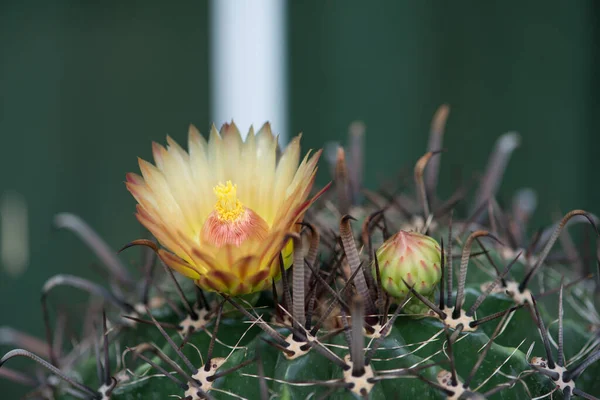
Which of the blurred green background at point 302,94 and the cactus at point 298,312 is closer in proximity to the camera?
the cactus at point 298,312

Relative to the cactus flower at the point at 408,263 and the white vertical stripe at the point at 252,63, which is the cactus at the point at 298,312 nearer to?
the cactus flower at the point at 408,263

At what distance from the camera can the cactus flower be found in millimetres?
527

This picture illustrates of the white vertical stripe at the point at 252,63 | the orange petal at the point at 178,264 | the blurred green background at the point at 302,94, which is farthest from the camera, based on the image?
the white vertical stripe at the point at 252,63

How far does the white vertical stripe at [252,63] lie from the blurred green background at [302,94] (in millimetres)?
70

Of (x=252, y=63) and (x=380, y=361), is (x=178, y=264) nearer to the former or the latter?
(x=380, y=361)

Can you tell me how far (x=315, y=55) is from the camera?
8.58ft

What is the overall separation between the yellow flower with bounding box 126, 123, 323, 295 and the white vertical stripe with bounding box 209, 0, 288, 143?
1.92 m

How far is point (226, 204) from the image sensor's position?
545 mm

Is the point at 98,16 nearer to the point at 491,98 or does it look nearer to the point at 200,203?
the point at 491,98

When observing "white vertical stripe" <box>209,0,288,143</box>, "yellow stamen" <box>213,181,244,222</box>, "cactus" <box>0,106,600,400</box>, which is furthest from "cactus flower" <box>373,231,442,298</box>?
"white vertical stripe" <box>209,0,288,143</box>

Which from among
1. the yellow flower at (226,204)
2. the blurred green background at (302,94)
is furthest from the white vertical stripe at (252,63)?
the yellow flower at (226,204)

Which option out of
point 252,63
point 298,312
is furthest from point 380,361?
point 252,63

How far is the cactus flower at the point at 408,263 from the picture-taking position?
53 centimetres

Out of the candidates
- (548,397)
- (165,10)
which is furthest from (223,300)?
(165,10)
